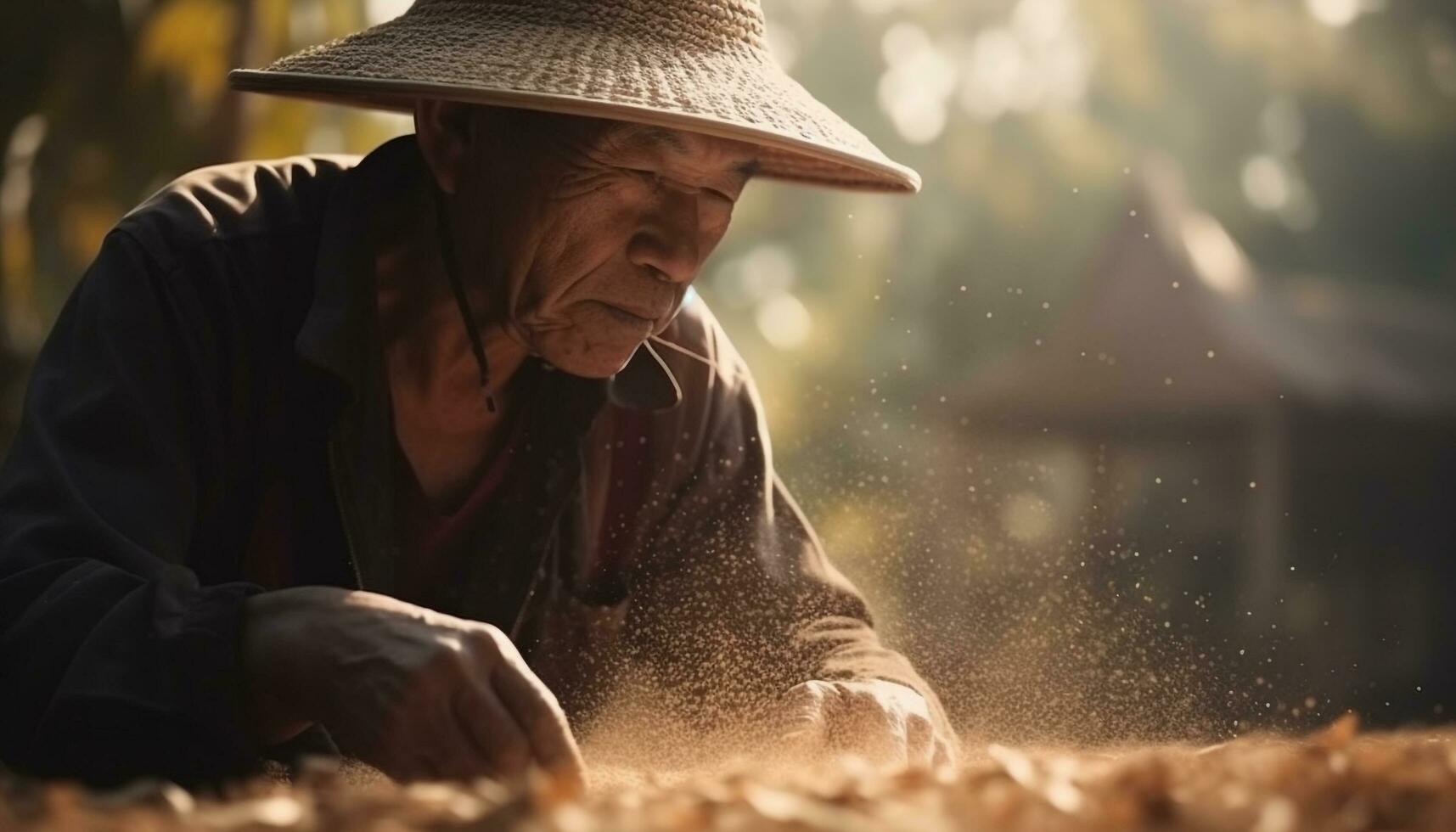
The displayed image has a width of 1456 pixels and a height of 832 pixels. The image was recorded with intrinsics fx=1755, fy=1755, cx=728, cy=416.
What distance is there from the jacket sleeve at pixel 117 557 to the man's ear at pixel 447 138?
396 mm

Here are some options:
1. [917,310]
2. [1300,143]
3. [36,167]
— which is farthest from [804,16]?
Result: [36,167]

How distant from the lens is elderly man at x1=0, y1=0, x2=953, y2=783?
162 centimetres

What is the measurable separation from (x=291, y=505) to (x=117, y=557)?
50 cm

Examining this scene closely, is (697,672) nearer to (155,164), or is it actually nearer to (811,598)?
(811,598)

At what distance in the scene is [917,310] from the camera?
22.0 meters

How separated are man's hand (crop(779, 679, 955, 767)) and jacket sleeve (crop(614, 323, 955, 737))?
0.26 meters

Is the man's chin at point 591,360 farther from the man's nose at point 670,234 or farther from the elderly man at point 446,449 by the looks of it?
the man's nose at point 670,234

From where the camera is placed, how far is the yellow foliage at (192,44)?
26.0 feet

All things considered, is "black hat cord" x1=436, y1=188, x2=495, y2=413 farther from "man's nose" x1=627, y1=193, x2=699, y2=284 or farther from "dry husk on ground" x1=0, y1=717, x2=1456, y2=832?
"dry husk on ground" x1=0, y1=717, x2=1456, y2=832

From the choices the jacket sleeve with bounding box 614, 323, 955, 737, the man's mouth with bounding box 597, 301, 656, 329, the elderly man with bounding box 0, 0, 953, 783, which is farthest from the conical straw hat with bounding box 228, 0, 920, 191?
the jacket sleeve with bounding box 614, 323, 955, 737

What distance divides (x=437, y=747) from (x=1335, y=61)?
1842cm

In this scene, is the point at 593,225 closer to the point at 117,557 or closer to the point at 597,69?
the point at 597,69

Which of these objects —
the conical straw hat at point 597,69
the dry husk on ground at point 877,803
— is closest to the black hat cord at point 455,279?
the conical straw hat at point 597,69

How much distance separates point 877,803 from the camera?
113 cm
